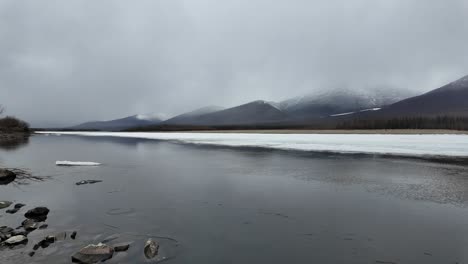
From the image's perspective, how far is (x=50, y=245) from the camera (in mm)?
8031

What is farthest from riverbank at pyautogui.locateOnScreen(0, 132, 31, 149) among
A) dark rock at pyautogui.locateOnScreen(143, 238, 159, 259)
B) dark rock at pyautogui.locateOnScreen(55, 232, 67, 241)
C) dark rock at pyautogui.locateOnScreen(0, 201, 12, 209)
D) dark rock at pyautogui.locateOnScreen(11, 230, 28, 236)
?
dark rock at pyautogui.locateOnScreen(143, 238, 159, 259)

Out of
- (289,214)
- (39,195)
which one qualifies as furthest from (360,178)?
(39,195)

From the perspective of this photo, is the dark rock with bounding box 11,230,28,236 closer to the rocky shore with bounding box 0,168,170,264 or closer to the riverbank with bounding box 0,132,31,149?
the rocky shore with bounding box 0,168,170,264

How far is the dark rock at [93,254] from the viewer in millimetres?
7171

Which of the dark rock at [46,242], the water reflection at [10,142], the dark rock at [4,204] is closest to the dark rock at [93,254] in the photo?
the dark rock at [46,242]

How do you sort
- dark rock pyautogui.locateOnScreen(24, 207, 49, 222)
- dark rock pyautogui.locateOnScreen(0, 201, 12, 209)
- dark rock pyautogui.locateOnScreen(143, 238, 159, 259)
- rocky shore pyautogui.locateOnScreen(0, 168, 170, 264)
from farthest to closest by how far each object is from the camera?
1. dark rock pyautogui.locateOnScreen(0, 201, 12, 209)
2. dark rock pyautogui.locateOnScreen(24, 207, 49, 222)
3. dark rock pyautogui.locateOnScreen(143, 238, 159, 259)
4. rocky shore pyautogui.locateOnScreen(0, 168, 170, 264)

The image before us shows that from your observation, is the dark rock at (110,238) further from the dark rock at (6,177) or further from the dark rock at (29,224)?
the dark rock at (6,177)

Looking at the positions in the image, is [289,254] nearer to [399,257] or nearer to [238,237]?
[238,237]

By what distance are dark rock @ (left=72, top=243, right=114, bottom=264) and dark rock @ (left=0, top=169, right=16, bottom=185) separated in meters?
12.6

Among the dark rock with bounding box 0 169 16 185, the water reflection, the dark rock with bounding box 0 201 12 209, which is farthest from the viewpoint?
the water reflection

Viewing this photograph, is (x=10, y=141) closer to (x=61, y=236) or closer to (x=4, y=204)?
(x=4, y=204)

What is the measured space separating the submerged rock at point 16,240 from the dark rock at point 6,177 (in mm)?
10522

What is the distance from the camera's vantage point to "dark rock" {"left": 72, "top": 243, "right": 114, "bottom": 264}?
7.17 metres

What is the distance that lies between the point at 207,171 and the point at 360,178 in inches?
380
